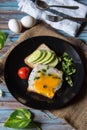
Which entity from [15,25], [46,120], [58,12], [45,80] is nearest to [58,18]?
[58,12]

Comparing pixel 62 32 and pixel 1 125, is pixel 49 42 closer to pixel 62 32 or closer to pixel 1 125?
pixel 62 32

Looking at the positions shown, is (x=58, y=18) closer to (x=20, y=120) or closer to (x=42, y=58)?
(x=42, y=58)

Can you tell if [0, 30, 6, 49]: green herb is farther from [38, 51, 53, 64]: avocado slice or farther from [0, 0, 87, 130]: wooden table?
[38, 51, 53, 64]: avocado slice

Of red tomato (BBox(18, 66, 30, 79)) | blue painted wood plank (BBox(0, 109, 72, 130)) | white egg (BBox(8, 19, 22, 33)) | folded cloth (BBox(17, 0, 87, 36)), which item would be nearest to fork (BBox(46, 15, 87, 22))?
folded cloth (BBox(17, 0, 87, 36))

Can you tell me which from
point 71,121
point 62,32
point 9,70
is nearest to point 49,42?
point 62,32

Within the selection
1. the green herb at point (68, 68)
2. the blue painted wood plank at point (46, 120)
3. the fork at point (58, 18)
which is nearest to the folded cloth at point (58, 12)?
the fork at point (58, 18)
